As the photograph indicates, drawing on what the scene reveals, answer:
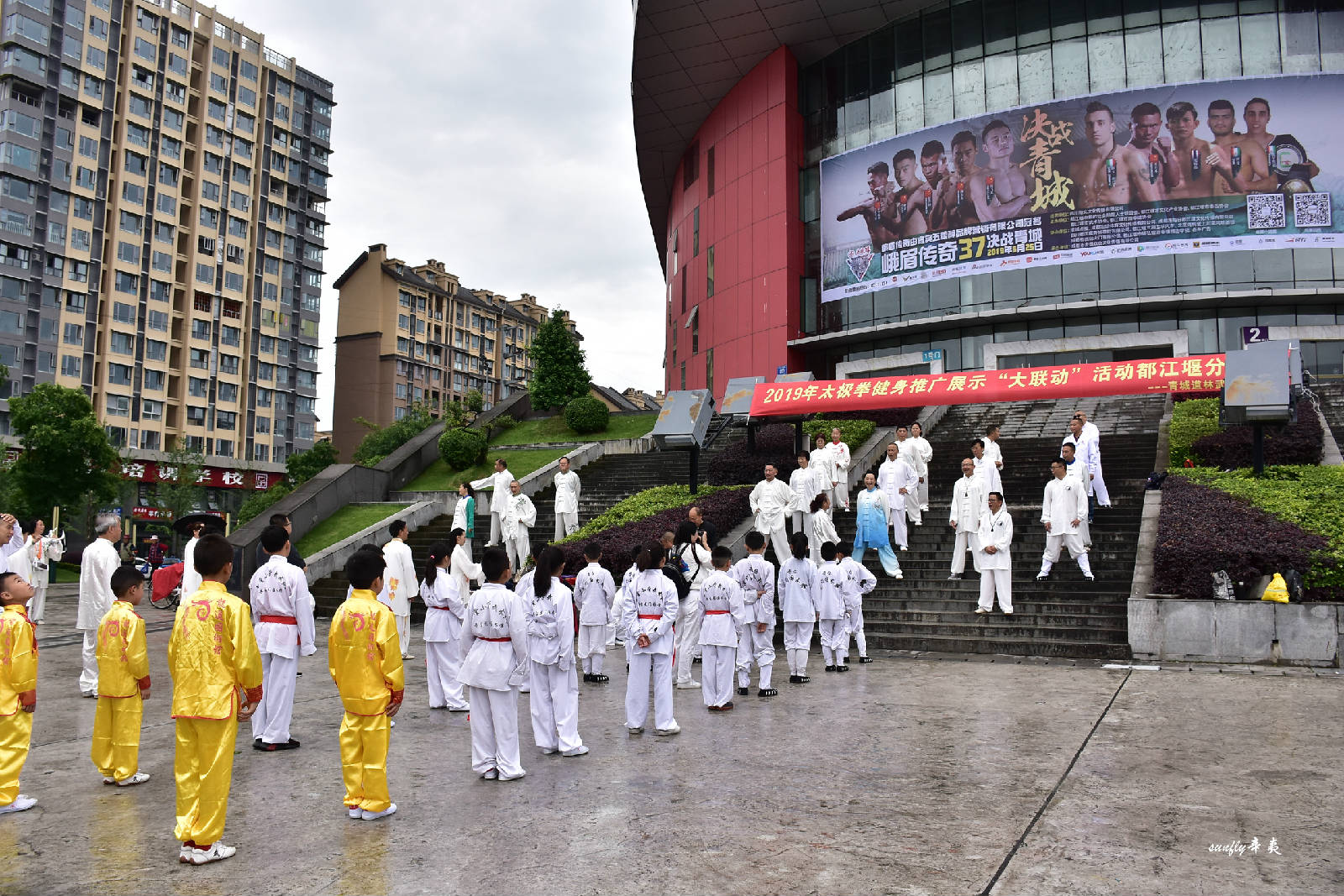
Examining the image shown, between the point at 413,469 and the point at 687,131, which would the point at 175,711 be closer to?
the point at 413,469

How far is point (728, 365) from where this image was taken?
31.8 meters

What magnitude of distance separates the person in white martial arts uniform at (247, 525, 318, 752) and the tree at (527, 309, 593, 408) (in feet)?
77.9

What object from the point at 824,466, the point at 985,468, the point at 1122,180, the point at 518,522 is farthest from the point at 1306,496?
the point at 1122,180

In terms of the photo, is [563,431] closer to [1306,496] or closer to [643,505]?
[643,505]

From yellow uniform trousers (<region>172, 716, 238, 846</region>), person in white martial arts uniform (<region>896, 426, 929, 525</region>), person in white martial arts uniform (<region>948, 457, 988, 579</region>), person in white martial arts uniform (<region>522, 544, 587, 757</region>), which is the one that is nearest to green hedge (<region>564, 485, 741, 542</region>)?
person in white martial arts uniform (<region>896, 426, 929, 525</region>)

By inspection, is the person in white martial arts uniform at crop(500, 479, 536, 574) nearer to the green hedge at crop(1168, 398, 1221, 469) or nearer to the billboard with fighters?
the green hedge at crop(1168, 398, 1221, 469)

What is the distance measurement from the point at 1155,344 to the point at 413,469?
785 inches

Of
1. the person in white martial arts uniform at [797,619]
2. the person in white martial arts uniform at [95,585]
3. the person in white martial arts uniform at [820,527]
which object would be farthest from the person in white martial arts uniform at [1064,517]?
the person in white martial arts uniform at [95,585]

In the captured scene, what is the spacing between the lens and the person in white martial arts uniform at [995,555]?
1166cm

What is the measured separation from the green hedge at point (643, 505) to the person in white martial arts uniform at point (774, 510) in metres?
3.51

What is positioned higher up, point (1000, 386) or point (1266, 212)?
point (1266, 212)

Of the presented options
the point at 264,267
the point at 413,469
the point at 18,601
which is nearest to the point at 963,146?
the point at 413,469

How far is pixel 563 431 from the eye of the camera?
92.5ft

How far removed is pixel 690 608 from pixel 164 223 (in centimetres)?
5346
